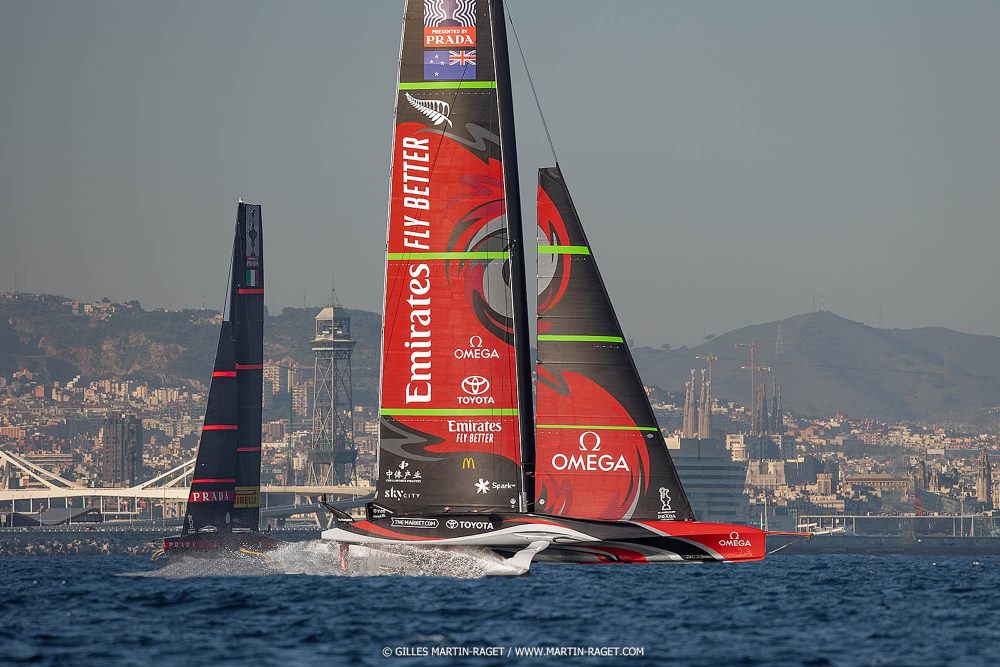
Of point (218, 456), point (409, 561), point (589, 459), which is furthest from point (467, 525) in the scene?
point (218, 456)

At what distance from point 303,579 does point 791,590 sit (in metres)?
8.75

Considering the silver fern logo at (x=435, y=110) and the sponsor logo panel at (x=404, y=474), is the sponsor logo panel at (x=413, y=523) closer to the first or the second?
the sponsor logo panel at (x=404, y=474)

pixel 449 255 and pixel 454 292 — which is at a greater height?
pixel 449 255

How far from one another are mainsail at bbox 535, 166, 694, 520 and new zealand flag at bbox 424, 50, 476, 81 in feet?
8.84

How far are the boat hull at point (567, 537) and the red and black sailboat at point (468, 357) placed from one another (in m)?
0.03

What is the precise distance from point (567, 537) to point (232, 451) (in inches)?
1008

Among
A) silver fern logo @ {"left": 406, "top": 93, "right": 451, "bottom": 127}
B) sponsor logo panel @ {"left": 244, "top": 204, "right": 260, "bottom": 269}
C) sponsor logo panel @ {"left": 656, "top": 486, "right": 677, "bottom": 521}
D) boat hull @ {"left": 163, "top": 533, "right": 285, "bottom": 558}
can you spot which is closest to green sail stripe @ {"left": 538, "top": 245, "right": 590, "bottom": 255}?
silver fern logo @ {"left": 406, "top": 93, "right": 451, "bottom": 127}

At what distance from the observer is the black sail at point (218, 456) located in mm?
50438

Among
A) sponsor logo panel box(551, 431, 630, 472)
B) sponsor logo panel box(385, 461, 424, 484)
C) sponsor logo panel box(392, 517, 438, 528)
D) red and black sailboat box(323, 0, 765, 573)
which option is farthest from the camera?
sponsor logo panel box(551, 431, 630, 472)

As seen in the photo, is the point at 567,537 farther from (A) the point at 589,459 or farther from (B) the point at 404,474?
(B) the point at 404,474

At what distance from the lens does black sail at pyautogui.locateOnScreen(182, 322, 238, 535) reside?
50.4 metres

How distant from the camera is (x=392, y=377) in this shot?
2816cm

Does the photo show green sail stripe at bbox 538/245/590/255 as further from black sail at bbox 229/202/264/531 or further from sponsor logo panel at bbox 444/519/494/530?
black sail at bbox 229/202/264/531

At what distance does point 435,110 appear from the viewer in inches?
1108
